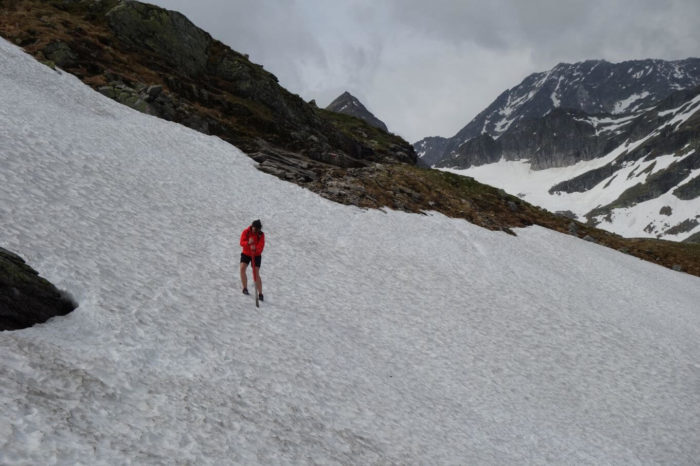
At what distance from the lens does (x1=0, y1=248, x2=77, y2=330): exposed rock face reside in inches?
344

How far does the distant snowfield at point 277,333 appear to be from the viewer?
26.8 feet

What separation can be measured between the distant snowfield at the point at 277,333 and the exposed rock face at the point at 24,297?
11.1 inches

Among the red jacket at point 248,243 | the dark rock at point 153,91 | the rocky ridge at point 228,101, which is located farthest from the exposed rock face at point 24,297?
the dark rock at point 153,91

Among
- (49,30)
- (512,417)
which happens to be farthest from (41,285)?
(49,30)

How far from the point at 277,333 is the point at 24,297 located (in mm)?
6821

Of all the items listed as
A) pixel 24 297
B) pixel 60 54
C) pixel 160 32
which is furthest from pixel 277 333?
pixel 160 32

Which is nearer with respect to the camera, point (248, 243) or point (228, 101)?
point (248, 243)

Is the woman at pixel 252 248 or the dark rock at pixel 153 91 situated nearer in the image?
the woman at pixel 252 248

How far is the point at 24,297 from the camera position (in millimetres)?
9203

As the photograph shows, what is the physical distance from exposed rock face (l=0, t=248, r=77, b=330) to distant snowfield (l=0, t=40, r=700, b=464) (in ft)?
0.93

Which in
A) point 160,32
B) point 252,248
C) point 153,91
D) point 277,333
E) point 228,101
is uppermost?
point 160,32

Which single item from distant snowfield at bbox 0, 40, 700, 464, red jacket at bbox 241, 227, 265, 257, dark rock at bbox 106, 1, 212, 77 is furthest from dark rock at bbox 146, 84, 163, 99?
red jacket at bbox 241, 227, 265, 257

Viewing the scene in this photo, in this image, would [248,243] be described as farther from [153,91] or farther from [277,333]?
[153,91]

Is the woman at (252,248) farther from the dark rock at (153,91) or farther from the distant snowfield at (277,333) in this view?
the dark rock at (153,91)
